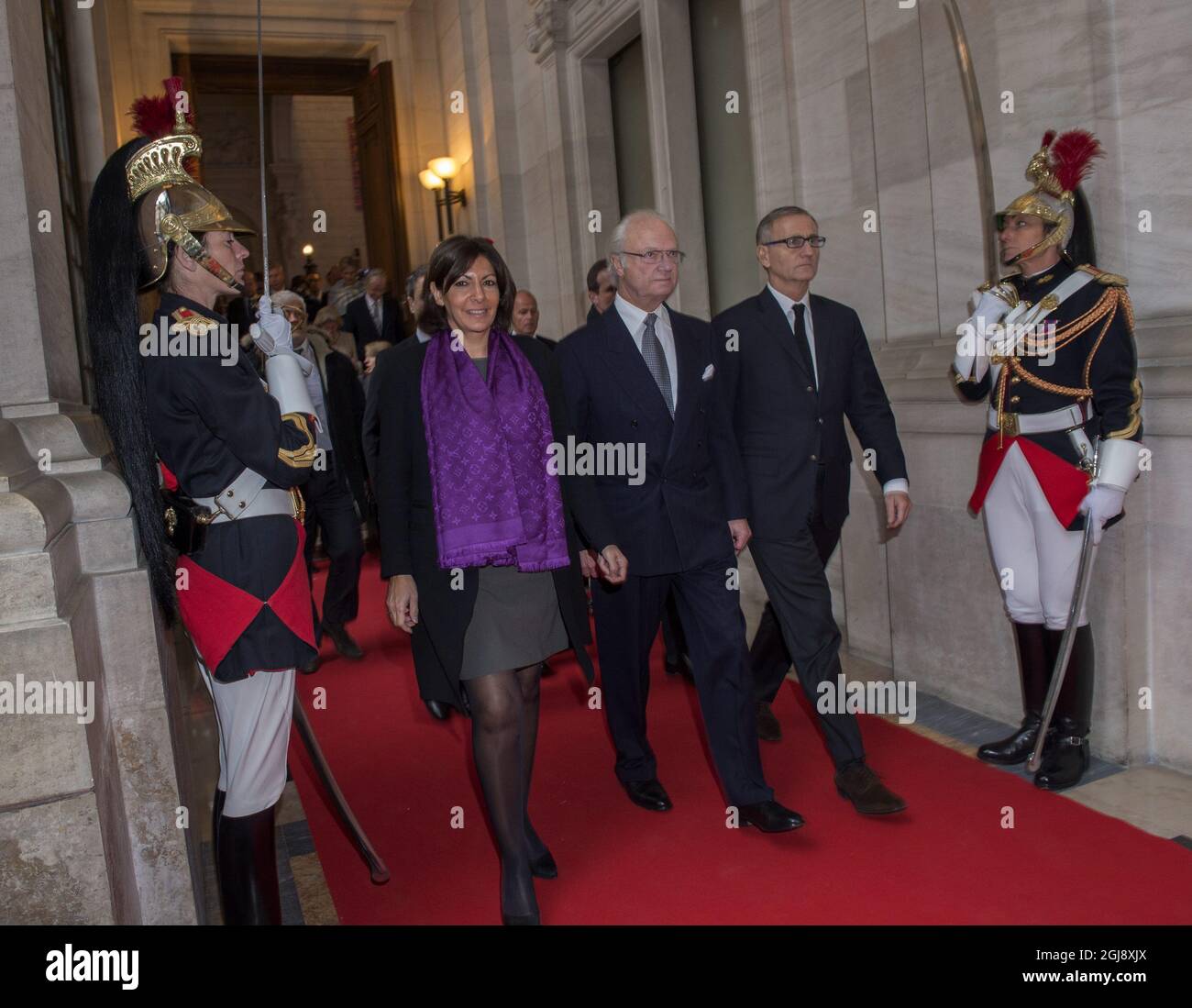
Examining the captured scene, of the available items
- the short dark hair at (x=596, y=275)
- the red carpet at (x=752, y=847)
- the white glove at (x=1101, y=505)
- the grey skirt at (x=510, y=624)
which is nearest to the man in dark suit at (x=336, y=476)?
the short dark hair at (x=596, y=275)

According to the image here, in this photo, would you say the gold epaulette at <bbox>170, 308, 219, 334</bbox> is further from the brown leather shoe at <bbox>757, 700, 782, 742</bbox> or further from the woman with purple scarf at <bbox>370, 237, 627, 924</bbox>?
the brown leather shoe at <bbox>757, 700, 782, 742</bbox>

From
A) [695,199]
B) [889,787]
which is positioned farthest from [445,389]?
[695,199]

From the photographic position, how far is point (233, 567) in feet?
8.75

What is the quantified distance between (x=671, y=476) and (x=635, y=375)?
358mm

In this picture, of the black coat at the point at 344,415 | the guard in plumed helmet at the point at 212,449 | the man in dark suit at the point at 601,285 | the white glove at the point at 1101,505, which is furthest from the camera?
the black coat at the point at 344,415

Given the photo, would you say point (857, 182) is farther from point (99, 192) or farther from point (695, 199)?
point (99, 192)

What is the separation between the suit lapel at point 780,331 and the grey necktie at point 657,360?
0.54m

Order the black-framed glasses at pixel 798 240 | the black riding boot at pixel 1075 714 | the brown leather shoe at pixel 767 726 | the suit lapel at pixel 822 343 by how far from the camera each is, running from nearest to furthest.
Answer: the black riding boot at pixel 1075 714 < the black-framed glasses at pixel 798 240 < the suit lapel at pixel 822 343 < the brown leather shoe at pixel 767 726

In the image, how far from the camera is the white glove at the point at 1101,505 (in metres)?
3.69

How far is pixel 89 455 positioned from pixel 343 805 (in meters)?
1.27

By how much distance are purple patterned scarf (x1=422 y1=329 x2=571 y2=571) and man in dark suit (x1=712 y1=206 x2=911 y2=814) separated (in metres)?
1.08

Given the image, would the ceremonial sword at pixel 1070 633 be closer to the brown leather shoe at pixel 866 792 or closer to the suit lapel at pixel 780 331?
the brown leather shoe at pixel 866 792

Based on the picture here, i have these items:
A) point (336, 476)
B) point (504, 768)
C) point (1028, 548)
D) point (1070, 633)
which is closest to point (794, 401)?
point (1028, 548)

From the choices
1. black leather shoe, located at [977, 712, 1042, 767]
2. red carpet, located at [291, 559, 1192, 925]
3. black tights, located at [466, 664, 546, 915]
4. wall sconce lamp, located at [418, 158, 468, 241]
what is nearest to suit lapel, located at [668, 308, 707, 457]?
black tights, located at [466, 664, 546, 915]
